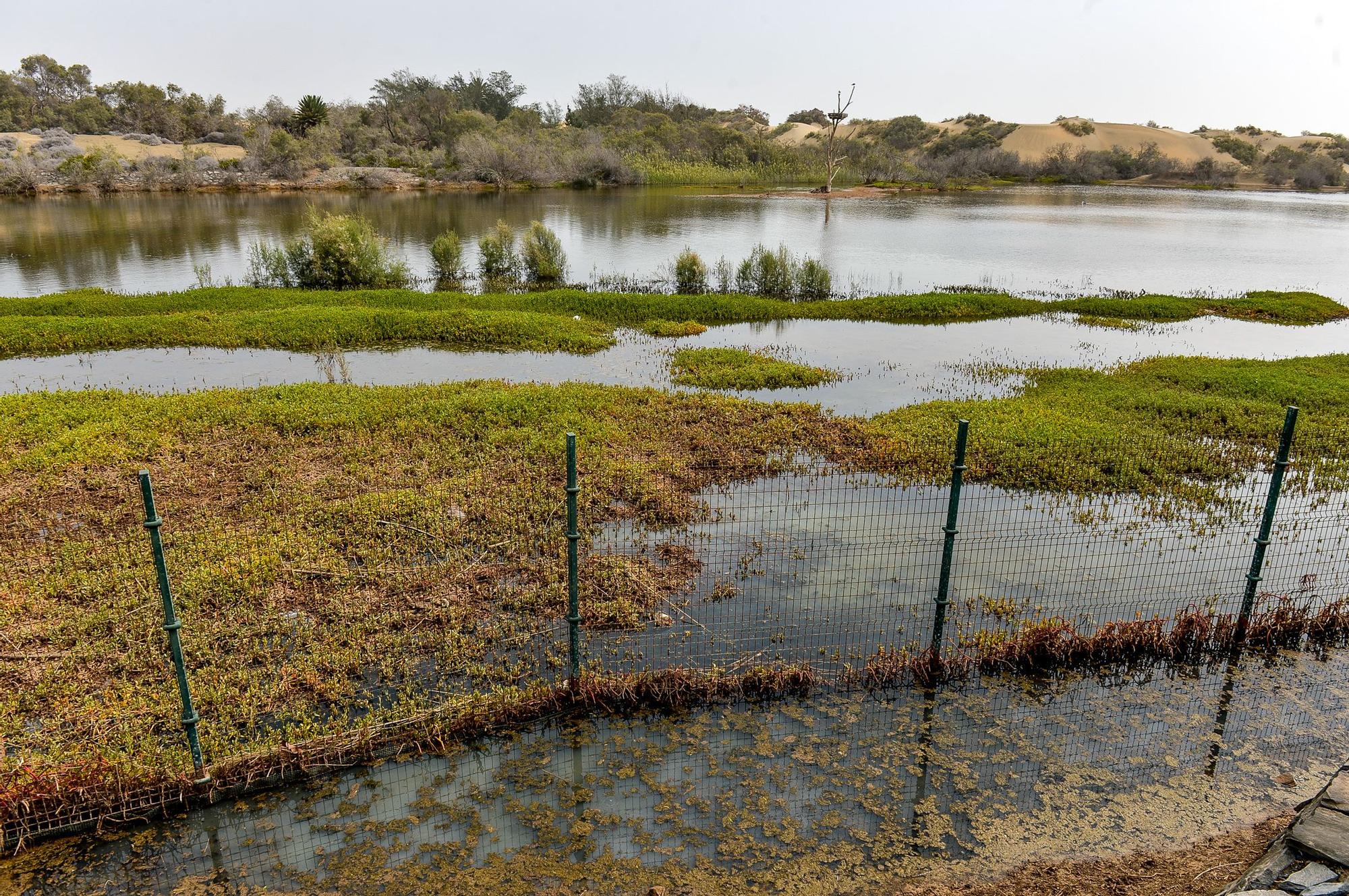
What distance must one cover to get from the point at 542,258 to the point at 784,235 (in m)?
14.5

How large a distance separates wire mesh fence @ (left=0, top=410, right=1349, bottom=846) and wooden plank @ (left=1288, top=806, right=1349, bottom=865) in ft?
7.80

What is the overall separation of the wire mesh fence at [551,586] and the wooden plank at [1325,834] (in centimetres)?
238

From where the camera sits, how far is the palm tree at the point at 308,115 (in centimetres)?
7575

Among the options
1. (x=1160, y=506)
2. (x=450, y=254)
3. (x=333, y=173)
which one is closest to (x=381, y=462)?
(x=1160, y=506)

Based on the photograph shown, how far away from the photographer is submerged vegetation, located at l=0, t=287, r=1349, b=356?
1905 centimetres

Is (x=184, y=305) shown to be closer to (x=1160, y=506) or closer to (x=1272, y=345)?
(x=1160, y=506)

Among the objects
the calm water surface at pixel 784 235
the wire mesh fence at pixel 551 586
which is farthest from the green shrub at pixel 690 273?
the wire mesh fence at pixel 551 586

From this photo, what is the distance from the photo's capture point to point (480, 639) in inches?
277

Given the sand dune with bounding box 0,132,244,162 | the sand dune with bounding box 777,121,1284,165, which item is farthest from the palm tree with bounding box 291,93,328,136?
the sand dune with bounding box 777,121,1284,165

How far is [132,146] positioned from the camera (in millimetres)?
75875

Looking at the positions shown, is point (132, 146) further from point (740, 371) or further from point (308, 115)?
point (740, 371)

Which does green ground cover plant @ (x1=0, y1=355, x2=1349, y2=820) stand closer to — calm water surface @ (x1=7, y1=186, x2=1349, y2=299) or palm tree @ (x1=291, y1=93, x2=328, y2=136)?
calm water surface @ (x1=7, y1=186, x2=1349, y2=299)

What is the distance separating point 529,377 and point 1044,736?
39.9 feet

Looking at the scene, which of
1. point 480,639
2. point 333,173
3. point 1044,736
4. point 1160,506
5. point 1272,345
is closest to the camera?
point 1044,736
